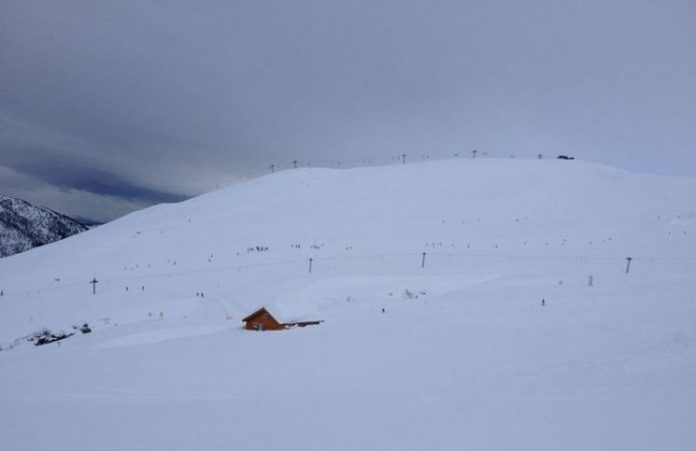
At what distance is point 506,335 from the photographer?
750 centimetres

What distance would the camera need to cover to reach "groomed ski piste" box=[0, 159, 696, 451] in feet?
13.0

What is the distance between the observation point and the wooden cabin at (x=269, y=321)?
1225 cm

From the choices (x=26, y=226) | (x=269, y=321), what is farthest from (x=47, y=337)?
(x=26, y=226)

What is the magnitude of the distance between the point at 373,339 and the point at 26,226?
203m

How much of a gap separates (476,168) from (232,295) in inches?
1511

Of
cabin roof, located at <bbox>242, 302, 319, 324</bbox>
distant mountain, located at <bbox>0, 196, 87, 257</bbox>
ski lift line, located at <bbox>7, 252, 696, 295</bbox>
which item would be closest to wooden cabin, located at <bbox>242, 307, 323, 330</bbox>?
cabin roof, located at <bbox>242, 302, 319, 324</bbox>

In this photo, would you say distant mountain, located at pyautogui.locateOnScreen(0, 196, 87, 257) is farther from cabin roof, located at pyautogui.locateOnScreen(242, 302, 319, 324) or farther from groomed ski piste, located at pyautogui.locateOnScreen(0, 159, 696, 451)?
cabin roof, located at pyautogui.locateOnScreen(242, 302, 319, 324)

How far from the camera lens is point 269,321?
41.1 feet

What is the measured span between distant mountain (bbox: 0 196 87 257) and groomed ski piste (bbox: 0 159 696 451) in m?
149

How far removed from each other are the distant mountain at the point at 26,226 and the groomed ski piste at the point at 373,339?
148544mm

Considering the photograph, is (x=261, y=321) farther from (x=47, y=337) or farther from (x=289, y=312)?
(x=47, y=337)

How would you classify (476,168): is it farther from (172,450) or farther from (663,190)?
(172,450)

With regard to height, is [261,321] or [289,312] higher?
[289,312]

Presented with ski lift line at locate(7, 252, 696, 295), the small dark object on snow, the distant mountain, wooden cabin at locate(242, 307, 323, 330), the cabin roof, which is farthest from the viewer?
the distant mountain
